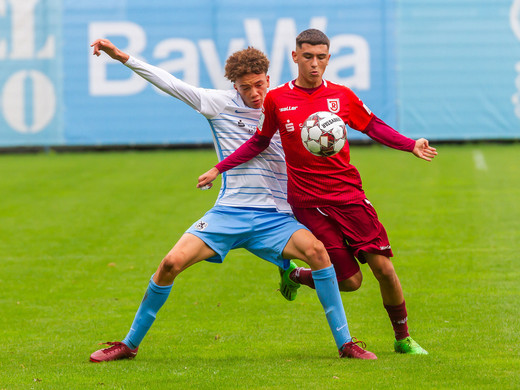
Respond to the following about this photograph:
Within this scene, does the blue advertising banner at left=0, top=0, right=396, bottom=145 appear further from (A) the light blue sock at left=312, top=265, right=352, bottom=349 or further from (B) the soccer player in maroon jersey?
(A) the light blue sock at left=312, top=265, right=352, bottom=349

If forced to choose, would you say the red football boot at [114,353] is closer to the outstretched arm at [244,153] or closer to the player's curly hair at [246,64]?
the outstretched arm at [244,153]

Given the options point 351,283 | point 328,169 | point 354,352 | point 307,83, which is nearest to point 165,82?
point 307,83

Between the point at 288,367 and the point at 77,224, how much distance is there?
725cm

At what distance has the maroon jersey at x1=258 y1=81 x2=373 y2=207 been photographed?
231 inches

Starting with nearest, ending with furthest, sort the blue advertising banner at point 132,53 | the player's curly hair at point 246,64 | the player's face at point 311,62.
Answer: the player's face at point 311,62 < the player's curly hair at point 246,64 < the blue advertising banner at point 132,53

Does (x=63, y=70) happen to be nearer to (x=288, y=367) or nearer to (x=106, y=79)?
(x=106, y=79)

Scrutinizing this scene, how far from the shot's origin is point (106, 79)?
821 inches

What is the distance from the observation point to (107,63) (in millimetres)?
20734

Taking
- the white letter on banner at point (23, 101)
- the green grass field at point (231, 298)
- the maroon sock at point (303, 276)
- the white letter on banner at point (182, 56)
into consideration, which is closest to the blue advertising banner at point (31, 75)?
the white letter on banner at point (23, 101)

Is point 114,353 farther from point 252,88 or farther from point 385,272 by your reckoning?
point 252,88

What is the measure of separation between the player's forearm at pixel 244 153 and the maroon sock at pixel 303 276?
1.11m

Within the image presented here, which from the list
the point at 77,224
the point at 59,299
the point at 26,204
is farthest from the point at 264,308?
the point at 26,204

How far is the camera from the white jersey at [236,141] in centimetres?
614

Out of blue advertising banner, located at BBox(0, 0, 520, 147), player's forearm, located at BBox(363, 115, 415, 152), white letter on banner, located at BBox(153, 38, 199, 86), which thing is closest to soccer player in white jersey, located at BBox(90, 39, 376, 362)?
player's forearm, located at BBox(363, 115, 415, 152)
